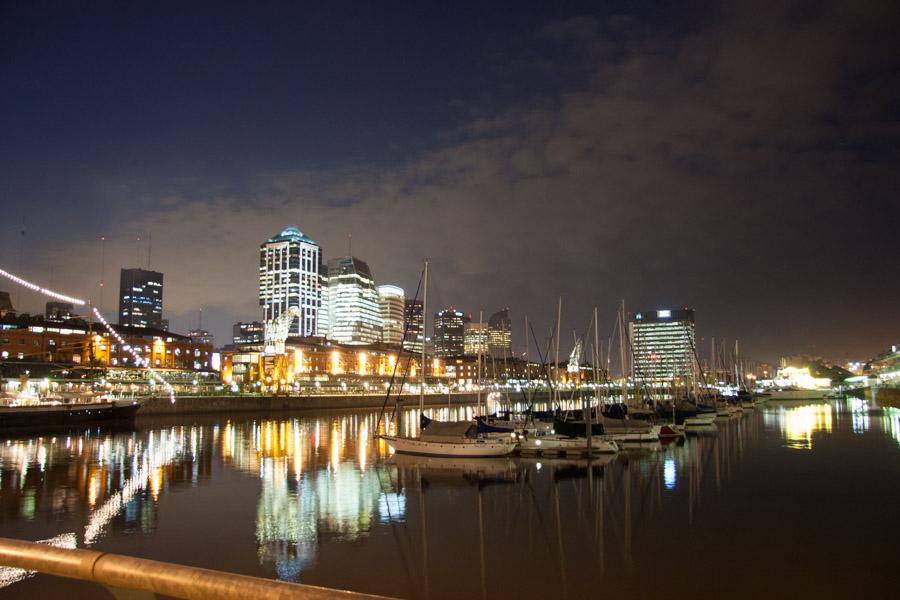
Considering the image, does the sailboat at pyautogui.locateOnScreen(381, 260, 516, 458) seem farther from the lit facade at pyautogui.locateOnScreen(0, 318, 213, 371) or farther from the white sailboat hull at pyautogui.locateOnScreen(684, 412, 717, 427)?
the lit facade at pyautogui.locateOnScreen(0, 318, 213, 371)

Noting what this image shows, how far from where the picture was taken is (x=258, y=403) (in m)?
108

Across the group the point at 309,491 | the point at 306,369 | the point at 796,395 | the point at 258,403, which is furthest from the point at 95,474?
the point at 796,395

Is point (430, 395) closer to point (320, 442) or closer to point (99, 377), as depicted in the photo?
point (99, 377)

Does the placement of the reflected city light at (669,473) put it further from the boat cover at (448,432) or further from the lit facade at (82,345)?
the lit facade at (82,345)

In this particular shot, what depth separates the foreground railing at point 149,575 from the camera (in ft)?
12.0

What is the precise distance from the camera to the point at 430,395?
516 ft

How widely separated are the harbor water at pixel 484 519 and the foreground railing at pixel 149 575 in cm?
1261

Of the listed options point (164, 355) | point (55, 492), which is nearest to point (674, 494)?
point (55, 492)

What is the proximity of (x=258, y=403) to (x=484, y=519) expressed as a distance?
91.0 m

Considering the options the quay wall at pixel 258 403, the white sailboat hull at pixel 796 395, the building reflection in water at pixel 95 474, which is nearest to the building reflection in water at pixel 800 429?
the building reflection in water at pixel 95 474

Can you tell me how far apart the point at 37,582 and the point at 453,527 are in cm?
1249

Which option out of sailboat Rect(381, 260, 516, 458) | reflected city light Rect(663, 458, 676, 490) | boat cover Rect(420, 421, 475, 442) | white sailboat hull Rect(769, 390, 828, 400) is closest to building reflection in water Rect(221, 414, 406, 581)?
sailboat Rect(381, 260, 516, 458)

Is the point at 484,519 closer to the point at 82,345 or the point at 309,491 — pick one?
the point at 309,491

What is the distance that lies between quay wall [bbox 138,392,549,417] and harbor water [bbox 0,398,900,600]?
163 ft
